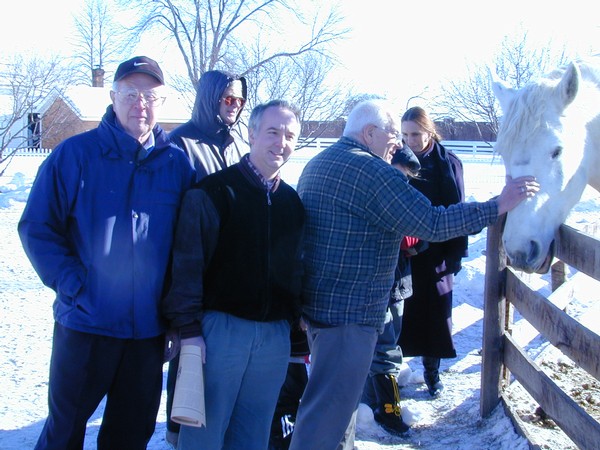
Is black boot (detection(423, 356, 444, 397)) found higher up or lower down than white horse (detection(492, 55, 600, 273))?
lower down

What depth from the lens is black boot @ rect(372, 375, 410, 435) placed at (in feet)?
12.8

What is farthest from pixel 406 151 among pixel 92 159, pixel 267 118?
pixel 92 159

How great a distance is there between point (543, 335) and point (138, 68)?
2635 mm

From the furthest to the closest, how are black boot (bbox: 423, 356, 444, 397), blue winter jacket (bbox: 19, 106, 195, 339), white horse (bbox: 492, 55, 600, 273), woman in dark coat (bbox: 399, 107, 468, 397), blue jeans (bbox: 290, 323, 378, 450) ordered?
black boot (bbox: 423, 356, 444, 397), woman in dark coat (bbox: 399, 107, 468, 397), white horse (bbox: 492, 55, 600, 273), blue jeans (bbox: 290, 323, 378, 450), blue winter jacket (bbox: 19, 106, 195, 339)

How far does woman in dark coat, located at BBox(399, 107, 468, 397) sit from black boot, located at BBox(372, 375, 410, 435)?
645 millimetres

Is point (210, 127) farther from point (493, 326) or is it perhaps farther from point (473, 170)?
point (473, 170)

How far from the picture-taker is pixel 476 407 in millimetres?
4312

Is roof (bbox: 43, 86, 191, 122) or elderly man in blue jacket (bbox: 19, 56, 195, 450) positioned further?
roof (bbox: 43, 86, 191, 122)

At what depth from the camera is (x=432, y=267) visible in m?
4.41

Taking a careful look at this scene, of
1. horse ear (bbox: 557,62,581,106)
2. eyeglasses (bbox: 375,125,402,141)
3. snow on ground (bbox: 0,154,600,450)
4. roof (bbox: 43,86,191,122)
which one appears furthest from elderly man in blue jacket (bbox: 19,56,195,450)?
roof (bbox: 43,86,191,122)

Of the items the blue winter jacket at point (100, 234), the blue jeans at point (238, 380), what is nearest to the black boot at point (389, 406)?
the blue jeans at point (238, 380)

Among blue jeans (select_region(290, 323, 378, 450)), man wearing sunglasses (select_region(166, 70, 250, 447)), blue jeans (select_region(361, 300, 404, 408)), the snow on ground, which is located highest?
man wearing sunglasses (select_region(166, 70, 250, 447))

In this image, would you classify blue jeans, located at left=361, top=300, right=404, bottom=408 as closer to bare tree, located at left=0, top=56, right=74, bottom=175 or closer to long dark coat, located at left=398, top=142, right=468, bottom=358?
long dark coat, located at left=398, top=142, right=468, bottom=358

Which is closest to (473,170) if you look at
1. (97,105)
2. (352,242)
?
(352,242)
